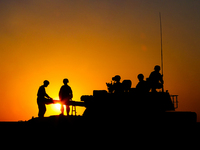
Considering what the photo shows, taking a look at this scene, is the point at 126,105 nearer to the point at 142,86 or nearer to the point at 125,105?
the point at 125,105

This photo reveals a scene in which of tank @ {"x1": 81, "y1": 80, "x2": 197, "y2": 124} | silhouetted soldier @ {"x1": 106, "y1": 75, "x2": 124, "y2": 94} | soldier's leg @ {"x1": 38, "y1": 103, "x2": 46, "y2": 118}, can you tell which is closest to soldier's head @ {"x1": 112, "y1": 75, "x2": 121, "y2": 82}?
silhouetted soldier @ {"x1": 106, "y1": 75, "x2": 124, "y2": 94}

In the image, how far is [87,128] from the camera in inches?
371

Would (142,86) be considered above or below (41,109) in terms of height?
above

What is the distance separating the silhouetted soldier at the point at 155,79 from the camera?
10969mm

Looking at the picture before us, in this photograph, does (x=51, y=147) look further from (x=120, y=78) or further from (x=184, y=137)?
(x=120, y=78)

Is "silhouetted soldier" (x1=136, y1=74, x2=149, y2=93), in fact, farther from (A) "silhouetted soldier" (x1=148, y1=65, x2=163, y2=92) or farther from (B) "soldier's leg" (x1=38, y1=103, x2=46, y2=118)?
(B) "soldier's leg" (x1=38, y1=103, x2=46, y2=118)

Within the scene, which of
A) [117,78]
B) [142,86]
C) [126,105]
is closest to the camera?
[126,105]

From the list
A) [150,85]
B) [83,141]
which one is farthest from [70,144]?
[150,85]

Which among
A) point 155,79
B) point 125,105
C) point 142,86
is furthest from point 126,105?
point 155,79

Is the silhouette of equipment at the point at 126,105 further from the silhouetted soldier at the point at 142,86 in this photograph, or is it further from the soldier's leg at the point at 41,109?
the soldier's leg at the point at 41,109

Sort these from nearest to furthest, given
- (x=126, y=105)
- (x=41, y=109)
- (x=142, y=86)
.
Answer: (x=126, y=105)
(x=142, y=86)
(x=41, y=109)

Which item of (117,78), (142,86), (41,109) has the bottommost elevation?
(41,109)

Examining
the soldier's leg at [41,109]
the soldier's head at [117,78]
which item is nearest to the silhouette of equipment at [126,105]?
the soldier's head at [117,78]

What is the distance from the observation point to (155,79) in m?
11.1
